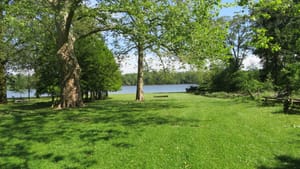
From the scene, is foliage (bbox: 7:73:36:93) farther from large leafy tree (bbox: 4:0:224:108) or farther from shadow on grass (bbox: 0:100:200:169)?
shadow on grass (bbox: 0:100:200:169)

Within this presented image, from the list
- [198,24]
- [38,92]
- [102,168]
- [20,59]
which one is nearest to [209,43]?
[198,24]

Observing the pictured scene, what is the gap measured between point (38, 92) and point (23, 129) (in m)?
15.7

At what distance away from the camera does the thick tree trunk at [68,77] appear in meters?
16.1

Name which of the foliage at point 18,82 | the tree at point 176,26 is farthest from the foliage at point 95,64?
the foliage at point 18,82

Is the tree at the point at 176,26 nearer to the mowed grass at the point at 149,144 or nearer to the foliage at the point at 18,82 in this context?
the mowed grass at the point at 149,144

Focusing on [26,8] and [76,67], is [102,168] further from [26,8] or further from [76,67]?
[76,67]

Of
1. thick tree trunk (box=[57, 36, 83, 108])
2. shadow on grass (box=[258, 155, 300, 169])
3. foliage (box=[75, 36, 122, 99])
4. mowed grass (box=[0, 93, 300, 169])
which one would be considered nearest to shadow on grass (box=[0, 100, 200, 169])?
mowed grass (box=[0, 93, 300, 169])

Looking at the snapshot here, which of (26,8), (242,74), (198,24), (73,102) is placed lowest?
(73,102)

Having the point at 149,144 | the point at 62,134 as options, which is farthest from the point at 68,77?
the point at 149,144

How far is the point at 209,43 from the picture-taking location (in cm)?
1453

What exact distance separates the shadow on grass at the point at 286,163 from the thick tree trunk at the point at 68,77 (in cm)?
1202

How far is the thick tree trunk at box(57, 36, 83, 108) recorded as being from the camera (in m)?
16.1

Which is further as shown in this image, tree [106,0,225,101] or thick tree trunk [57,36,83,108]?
thick tree trunk [57,36,83,108]

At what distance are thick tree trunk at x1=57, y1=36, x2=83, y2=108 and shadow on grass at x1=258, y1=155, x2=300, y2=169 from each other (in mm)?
12022
